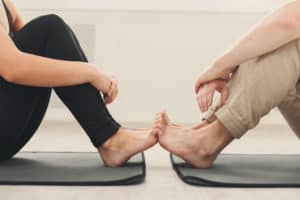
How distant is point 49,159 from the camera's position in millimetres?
1864

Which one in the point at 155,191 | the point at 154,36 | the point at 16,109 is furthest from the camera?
the point at 154,36

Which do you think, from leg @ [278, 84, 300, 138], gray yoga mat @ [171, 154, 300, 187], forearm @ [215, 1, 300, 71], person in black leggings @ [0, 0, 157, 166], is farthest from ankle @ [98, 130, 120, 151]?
leg @ [278, 84, 300, 138]

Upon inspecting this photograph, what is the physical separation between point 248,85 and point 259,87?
3 cm

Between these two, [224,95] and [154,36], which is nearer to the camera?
[224,95]

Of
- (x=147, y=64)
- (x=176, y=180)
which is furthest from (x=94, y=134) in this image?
(x=147, y=64)

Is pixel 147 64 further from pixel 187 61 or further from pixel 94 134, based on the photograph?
pixel 94 134

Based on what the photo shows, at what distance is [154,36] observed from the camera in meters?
3.15

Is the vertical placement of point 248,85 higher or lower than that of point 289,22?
lower

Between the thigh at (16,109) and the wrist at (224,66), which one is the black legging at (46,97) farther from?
the wrist at (224,66)

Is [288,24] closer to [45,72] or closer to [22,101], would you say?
[45,72]

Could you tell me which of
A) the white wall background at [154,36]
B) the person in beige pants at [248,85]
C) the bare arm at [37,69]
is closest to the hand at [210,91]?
the person in beige pants at [248,85]

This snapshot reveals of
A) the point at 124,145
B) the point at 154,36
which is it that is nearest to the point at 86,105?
the point at 124,145

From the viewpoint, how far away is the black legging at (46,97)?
1592 millimetres

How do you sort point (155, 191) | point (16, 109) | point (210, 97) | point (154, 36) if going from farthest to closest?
1. point (154, 36)
2. point (210, 97)
3. point (16, 109)
4. point (155, 191)
